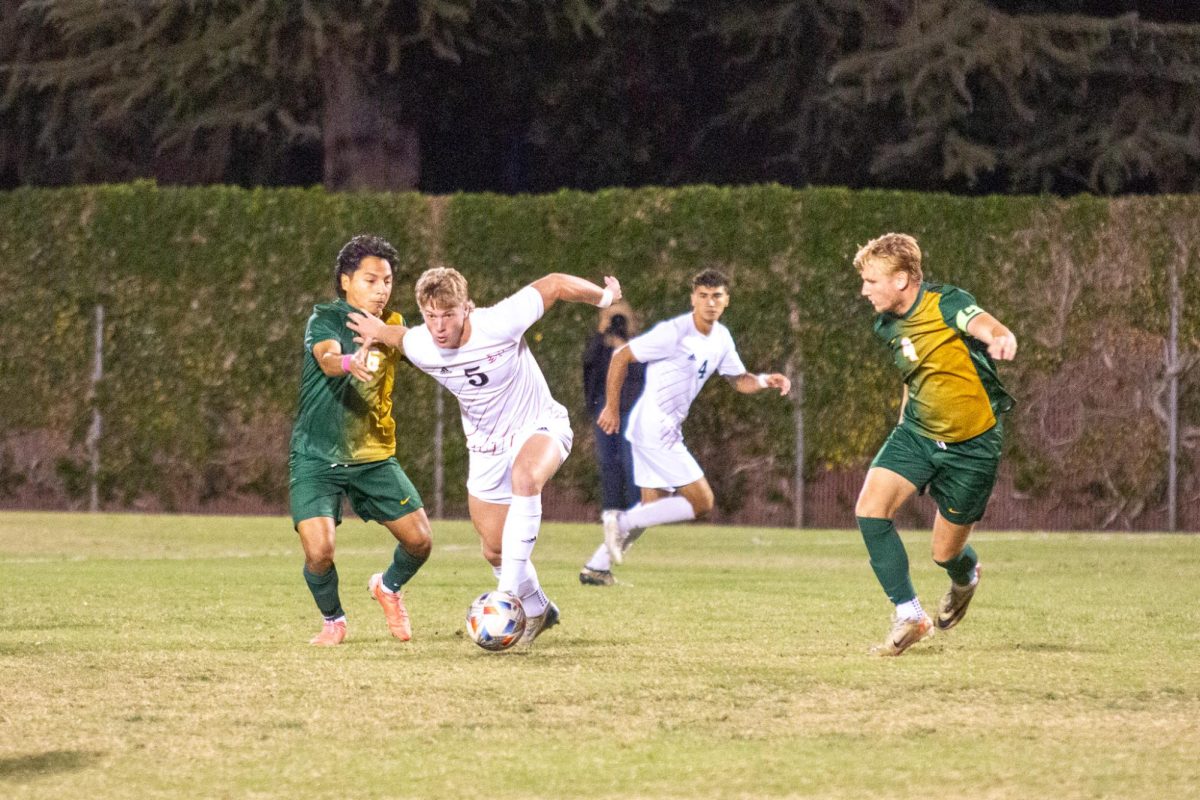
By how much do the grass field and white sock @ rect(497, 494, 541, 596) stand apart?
39 cm

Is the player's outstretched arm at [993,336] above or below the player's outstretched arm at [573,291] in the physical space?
below

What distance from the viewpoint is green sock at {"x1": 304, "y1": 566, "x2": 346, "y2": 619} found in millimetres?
9727

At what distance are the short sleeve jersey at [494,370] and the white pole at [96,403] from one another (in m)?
12.5

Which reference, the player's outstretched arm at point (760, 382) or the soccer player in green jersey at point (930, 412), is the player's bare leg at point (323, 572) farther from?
the player's outstretched arm at point (760, 382)

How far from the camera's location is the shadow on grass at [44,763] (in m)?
6.20

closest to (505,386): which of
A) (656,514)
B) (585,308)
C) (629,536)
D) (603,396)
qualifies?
(656,514)

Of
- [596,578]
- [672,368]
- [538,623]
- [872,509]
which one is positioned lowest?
[596,578]

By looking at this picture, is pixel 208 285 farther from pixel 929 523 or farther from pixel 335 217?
pixel 929 523

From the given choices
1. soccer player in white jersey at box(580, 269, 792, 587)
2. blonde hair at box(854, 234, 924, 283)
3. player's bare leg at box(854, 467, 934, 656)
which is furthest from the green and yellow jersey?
soccer player in white jersey at box(580, 269, 792, 587)

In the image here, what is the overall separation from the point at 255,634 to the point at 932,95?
13.4 meters

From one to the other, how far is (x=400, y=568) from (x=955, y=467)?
2.75 m

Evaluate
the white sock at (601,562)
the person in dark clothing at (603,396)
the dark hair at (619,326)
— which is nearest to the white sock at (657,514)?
the white sock at (601,562)

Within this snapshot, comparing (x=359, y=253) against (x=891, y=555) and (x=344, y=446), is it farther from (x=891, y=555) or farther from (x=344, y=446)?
(x=891, y=555)

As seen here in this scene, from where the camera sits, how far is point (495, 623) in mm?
9180
